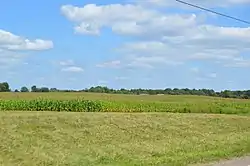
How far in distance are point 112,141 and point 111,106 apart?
1000 inches

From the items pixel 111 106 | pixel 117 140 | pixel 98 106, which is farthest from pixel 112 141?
pixel 111 106

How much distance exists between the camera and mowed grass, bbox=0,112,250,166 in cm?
1942

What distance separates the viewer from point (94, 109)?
1905 inches

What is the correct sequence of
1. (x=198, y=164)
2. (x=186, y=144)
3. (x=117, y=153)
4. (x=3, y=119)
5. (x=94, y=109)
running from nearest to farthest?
(x=198, y=164), (x=117, y=153), (x=186, y=144), (x=3, y=119), (x=94, y=109)

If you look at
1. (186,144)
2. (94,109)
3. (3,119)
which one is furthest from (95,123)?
(94,109)

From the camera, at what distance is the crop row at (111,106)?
4462cm

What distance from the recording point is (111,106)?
51.7 meters

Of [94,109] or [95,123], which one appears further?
[94,109]

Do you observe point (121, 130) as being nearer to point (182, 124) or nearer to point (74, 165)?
point (182, 124)

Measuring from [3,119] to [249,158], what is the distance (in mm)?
14310

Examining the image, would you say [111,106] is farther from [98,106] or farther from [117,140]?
[117,140]

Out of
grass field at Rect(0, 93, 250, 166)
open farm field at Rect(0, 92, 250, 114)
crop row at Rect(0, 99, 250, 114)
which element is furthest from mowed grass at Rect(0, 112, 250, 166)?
open farm field at Rect(0, 92, 250, 114)

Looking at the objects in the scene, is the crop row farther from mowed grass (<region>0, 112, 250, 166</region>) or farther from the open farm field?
mowed grass (<region>0, 112, 250, 166</region>)

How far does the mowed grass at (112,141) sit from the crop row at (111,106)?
10629mm
